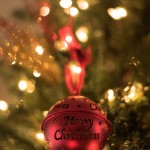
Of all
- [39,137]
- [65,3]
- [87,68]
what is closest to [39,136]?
[39,137]

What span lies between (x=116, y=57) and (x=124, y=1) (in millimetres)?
197

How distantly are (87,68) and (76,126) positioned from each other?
1.71 feet

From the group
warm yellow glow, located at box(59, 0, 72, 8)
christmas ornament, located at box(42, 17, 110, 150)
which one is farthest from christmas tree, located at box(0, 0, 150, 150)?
christmas ornament, located at box(42, 17, 110, 150)

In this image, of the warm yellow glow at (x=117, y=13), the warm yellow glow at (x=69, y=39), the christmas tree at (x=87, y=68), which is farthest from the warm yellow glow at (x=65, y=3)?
the warm yellow glow at (x=69, y=39)

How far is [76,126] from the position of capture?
834 millimetres

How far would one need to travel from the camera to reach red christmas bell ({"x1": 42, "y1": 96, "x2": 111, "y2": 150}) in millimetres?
833

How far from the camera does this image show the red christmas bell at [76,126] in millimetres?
833

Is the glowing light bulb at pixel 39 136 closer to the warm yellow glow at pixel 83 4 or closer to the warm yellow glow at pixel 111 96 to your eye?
the warm yellow glow at pixel 111 96

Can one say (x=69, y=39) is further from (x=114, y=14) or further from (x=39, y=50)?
(x=114, y=14)

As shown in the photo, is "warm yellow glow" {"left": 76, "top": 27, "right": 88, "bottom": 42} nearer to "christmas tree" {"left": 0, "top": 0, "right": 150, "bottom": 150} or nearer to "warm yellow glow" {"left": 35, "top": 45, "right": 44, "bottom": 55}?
"christmas tree" {"left": 0, "top": 0, "right": 150, "bottom": 150}

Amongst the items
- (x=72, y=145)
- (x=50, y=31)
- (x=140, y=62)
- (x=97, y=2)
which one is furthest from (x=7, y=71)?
(x=72, y=145)

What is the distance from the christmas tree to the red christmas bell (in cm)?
15

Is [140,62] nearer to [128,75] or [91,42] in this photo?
[128,75]

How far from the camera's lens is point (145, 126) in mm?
1077
